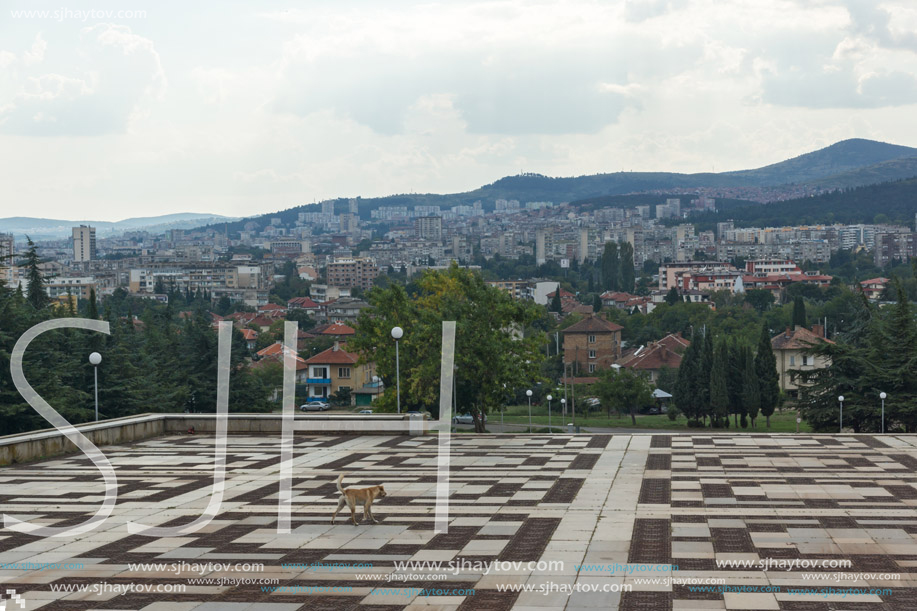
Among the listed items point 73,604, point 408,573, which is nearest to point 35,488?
point 73,604

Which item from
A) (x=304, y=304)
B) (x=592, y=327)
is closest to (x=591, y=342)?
(x=592, y=327)

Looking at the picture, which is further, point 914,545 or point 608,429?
point 608,429

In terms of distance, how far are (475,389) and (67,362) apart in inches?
518

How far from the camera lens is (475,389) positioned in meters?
32.0

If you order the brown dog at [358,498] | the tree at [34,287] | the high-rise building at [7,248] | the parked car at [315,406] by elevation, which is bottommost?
the parked car at [315,406]

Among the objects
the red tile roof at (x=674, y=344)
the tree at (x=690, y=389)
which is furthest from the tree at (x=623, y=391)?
the red tile roof at (x=674, y=344)

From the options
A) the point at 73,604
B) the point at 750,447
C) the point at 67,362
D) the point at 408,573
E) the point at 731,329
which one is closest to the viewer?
the point at 73,604

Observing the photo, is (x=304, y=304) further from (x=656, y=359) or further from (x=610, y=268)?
(x=656, y=359)

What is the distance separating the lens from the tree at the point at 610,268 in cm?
18900

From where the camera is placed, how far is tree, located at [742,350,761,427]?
51594 mm

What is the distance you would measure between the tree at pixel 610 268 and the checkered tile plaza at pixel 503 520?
169m

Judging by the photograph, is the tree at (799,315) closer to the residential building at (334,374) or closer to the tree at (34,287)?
the residential building at (334,374)

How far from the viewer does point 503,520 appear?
13.4m

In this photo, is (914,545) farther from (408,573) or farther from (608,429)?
(608,429)
